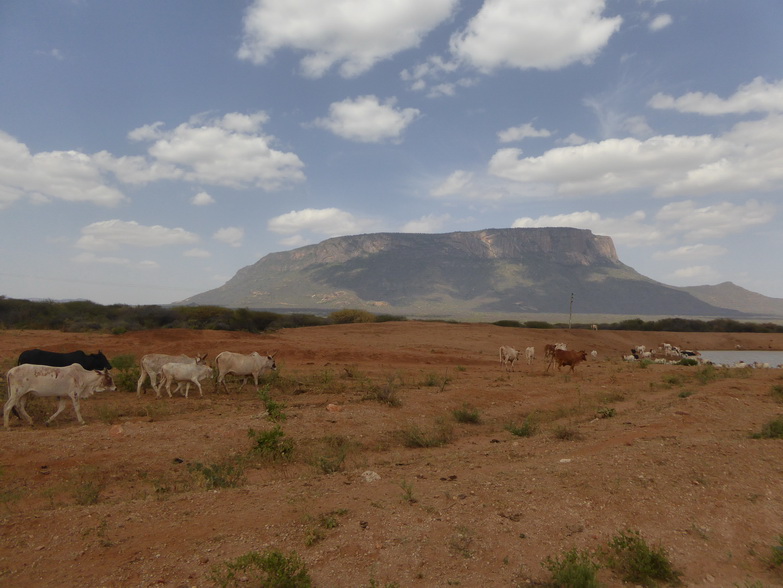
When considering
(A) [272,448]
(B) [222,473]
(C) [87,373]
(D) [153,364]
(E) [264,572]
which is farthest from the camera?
(D) [153,364]

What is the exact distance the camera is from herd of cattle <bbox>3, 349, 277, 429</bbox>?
1025 centimetres

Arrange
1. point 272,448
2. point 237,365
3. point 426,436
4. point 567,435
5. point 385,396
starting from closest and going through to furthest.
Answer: point 272,448, point 567,435, point 426,436, point 385,396, point 237,365

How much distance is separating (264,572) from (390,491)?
7.88 feet

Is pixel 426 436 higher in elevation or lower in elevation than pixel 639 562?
lower

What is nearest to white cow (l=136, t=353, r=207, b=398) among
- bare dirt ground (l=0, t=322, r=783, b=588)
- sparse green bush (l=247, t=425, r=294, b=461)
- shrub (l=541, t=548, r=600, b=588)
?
bare dirt ground (l=0, t=322, r=783, b=588)

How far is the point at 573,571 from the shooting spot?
14.6ft

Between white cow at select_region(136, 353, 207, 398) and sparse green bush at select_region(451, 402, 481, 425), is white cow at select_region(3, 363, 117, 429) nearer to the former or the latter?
white cow at select_region(136, 353, 207, 398)

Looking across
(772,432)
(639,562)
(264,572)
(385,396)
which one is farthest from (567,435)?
(264,572)

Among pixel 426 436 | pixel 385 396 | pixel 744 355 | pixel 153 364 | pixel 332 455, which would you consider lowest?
pixel 744 355

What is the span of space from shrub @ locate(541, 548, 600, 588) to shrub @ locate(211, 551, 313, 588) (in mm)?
2316

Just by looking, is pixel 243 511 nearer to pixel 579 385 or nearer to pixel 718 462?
pixel 718 462

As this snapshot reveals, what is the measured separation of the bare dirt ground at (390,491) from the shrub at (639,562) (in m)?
0.15

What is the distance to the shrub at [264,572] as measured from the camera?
4309 millimetres

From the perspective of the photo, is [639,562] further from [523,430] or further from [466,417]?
[466,417]
